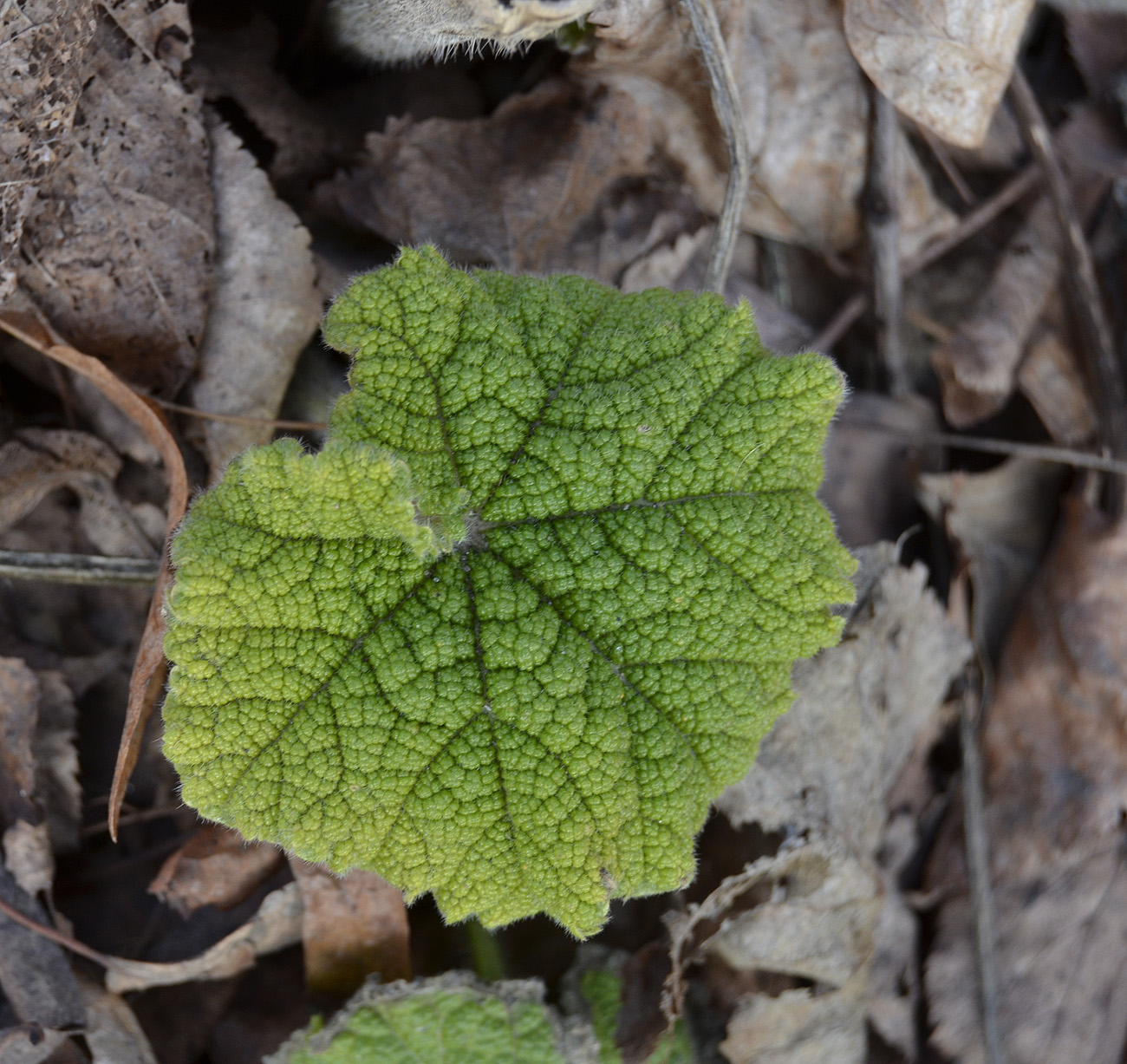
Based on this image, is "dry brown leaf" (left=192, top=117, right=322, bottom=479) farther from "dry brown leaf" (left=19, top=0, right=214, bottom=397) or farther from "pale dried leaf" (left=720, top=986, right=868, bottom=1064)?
"pale dried leaf" (left=720, top=986, right=868, bottom=1064)

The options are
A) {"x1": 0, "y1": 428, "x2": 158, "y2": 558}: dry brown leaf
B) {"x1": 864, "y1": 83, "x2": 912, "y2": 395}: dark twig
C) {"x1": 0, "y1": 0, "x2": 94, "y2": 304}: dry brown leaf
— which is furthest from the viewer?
{"x1": 864, "y1": 83, "x2": 912, "y2": 395}: dark twig

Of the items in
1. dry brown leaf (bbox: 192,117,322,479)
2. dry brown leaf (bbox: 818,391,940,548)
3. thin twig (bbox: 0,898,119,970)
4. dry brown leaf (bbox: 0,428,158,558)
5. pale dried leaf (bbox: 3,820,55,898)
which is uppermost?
dry brown leaf (bbox: 192,117,322,479)

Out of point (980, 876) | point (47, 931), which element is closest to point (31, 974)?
point (47, 931)

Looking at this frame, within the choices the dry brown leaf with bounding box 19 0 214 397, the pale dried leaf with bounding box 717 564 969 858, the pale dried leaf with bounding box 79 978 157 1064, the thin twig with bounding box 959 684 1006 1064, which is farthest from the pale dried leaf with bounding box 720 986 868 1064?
the dry brown leaf with bounding box 19 0 214 397

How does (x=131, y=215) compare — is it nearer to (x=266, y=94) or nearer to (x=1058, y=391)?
(x=266, y=94)

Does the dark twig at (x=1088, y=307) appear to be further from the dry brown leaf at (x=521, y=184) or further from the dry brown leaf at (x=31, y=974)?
the dry brown leaf at (x=31, y=974)

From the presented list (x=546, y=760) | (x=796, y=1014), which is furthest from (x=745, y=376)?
(x=796, y=1014)

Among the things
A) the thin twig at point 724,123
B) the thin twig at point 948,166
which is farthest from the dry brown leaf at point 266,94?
the thin twig at point 948,166

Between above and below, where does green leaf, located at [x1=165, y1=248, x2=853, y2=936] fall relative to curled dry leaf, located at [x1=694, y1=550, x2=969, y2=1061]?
above
